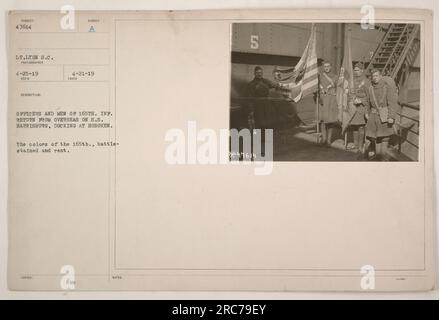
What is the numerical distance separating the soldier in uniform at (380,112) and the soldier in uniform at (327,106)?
0.25ft

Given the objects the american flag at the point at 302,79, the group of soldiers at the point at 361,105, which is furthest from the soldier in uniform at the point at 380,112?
the american flag at the point at 302,79

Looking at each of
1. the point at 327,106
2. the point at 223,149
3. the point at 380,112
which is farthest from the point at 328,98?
the point at 223,149

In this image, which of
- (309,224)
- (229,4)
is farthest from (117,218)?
(229,4)

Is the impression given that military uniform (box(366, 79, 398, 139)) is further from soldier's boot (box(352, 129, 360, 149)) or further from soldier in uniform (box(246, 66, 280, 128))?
soldier in uniform (box(246, 66, 280, 128))

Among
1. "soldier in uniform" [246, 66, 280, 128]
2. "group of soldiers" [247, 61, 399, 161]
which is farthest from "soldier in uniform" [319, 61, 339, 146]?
"soldier in uniform" [246, 66, 280, 128]

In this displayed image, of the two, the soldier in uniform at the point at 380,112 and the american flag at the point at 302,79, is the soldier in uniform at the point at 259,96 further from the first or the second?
the soldier in uniform at the point at 380,112

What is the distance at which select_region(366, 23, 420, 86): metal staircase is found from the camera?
959mm

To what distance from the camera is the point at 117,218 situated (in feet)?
3.18

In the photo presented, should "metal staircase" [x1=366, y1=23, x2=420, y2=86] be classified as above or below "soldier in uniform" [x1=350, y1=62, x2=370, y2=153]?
above

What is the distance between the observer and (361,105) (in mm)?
967

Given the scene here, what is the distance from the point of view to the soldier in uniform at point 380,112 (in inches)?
37.8

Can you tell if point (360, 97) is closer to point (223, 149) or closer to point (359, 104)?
point (359, 104)

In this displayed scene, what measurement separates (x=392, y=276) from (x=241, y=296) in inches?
13.4

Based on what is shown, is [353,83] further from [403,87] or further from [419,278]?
[419,278]
